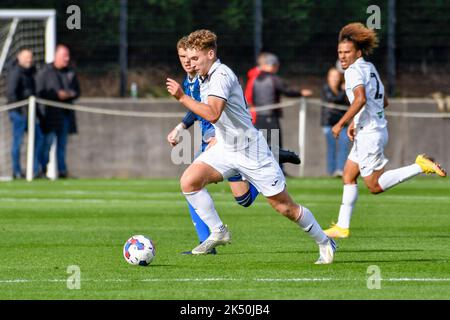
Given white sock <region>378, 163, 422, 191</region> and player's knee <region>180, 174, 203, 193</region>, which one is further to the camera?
white sock <region>378, 163, 422, 191</region>

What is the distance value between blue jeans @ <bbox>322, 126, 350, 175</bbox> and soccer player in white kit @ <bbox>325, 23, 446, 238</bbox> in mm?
10015

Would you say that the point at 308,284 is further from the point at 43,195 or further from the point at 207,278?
the point at 43,195

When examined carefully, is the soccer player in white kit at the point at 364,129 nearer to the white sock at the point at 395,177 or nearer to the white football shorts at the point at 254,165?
the white sock at the point at 395,177

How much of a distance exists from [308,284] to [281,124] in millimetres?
15796

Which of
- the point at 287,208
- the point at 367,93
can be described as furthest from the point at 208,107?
the point at 367,93

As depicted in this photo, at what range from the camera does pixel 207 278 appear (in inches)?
371

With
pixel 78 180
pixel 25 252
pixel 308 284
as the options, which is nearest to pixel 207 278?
pixel 308 284

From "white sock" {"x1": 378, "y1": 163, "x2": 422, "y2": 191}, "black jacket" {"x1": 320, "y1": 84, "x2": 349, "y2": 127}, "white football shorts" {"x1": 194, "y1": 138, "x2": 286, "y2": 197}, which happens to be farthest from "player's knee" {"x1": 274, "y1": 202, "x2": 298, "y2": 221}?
"black jacket" {"x1": 320, "y1": 84, "x2": 349, "y2": 127}

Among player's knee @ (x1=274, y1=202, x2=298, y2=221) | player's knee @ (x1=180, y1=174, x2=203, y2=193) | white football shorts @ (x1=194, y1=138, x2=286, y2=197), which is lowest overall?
player's knee @ (x1=274, y1=202, x2=298, y2=221)

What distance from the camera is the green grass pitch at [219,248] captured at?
28.9ft

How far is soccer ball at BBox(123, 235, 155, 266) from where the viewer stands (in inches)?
406

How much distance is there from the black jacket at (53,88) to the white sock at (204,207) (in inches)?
487

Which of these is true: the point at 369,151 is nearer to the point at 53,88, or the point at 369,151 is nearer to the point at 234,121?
the point at 234,121

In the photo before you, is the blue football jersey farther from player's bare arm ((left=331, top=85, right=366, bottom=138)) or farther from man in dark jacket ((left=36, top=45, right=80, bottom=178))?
man in dark jacket ((left=36, top=45, right=80, bottom=178))
